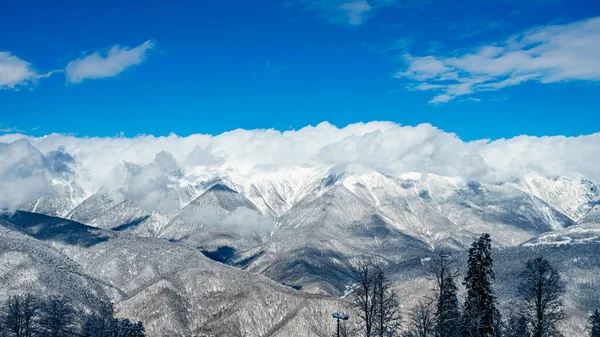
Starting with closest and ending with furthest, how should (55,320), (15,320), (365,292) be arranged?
(365,292) → (55,320) → (15,320)

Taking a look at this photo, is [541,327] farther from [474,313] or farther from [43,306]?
[43,306]

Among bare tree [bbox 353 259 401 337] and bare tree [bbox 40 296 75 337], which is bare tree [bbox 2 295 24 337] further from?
bare tree [bbox 353 259 401 337]

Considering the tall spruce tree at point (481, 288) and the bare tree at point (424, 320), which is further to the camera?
the bare tree at point (424, 320)

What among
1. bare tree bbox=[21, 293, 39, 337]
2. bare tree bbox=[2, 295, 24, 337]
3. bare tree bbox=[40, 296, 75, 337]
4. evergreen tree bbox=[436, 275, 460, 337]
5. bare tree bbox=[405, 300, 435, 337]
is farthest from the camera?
bare tree bbox=[40, 296, 75, 337]

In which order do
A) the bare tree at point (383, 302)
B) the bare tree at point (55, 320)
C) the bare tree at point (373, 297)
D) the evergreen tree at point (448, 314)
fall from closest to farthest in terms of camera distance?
the bare tree at point (373, 297), the bare tree at point (383, 302), the evergreen tree at point (448, 314), the bare tree at point (55, 320)

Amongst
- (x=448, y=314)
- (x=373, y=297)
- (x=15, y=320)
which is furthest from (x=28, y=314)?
(x=448, y=314)

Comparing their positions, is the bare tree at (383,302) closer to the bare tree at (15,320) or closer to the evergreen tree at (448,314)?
the evergreen tree at (448,314)

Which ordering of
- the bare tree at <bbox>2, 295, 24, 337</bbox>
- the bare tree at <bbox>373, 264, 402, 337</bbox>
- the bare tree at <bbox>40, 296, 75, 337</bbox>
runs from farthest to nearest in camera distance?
the bare tree at <bbox>40, 296, 75, 337</bbox>, the bare tree at <bbox>2, 295, 24, 337</bbox>, the bare tree at <bbox>373, 264, 402, 337</bbox>

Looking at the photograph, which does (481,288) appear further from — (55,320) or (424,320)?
(55,320)

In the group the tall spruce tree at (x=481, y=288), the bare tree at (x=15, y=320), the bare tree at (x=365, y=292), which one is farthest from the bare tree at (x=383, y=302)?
the bare tree at (x=15, y=320)

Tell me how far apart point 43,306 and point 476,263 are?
167238 mm

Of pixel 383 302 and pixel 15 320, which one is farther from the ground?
pixel 15 320

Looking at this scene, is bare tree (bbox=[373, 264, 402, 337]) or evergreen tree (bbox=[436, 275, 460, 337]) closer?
bare tree (bbox=[373, 264, 402, 337])

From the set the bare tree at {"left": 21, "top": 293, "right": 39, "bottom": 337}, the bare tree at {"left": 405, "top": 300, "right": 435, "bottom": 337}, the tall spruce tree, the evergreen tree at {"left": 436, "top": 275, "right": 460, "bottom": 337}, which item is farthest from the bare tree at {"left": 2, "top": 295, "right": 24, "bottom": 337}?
the tall spruce tree
